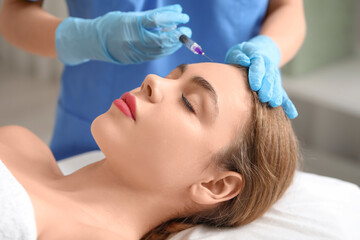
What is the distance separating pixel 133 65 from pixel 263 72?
0.51 m

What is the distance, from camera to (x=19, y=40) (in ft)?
5.11

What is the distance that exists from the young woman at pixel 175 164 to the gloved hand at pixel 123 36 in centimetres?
12

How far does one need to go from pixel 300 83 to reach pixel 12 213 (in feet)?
6.16

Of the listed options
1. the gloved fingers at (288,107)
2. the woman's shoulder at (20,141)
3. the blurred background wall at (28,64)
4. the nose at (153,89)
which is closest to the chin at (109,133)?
the nose at (153,89)

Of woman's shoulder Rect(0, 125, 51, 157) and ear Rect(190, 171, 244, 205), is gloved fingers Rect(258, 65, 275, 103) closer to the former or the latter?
ear Rect(190, 171, 244, 205)

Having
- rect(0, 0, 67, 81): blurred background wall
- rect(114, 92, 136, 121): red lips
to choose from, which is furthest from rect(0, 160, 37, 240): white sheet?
rect(0, 0, 67, 81): blurred background wall

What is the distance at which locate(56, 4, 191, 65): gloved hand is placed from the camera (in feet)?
4.23

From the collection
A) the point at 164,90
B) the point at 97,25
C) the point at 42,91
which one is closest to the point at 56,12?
the point at 42,91

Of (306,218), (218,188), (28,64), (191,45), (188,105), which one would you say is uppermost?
(191,45)

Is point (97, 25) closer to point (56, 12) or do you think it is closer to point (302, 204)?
point (302, 204)

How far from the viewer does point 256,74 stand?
4.00ft

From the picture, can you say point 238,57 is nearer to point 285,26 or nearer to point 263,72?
point 263,72

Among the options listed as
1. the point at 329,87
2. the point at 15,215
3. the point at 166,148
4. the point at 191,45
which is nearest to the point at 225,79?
the point at 191,45

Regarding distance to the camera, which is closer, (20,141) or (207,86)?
(207,86)
